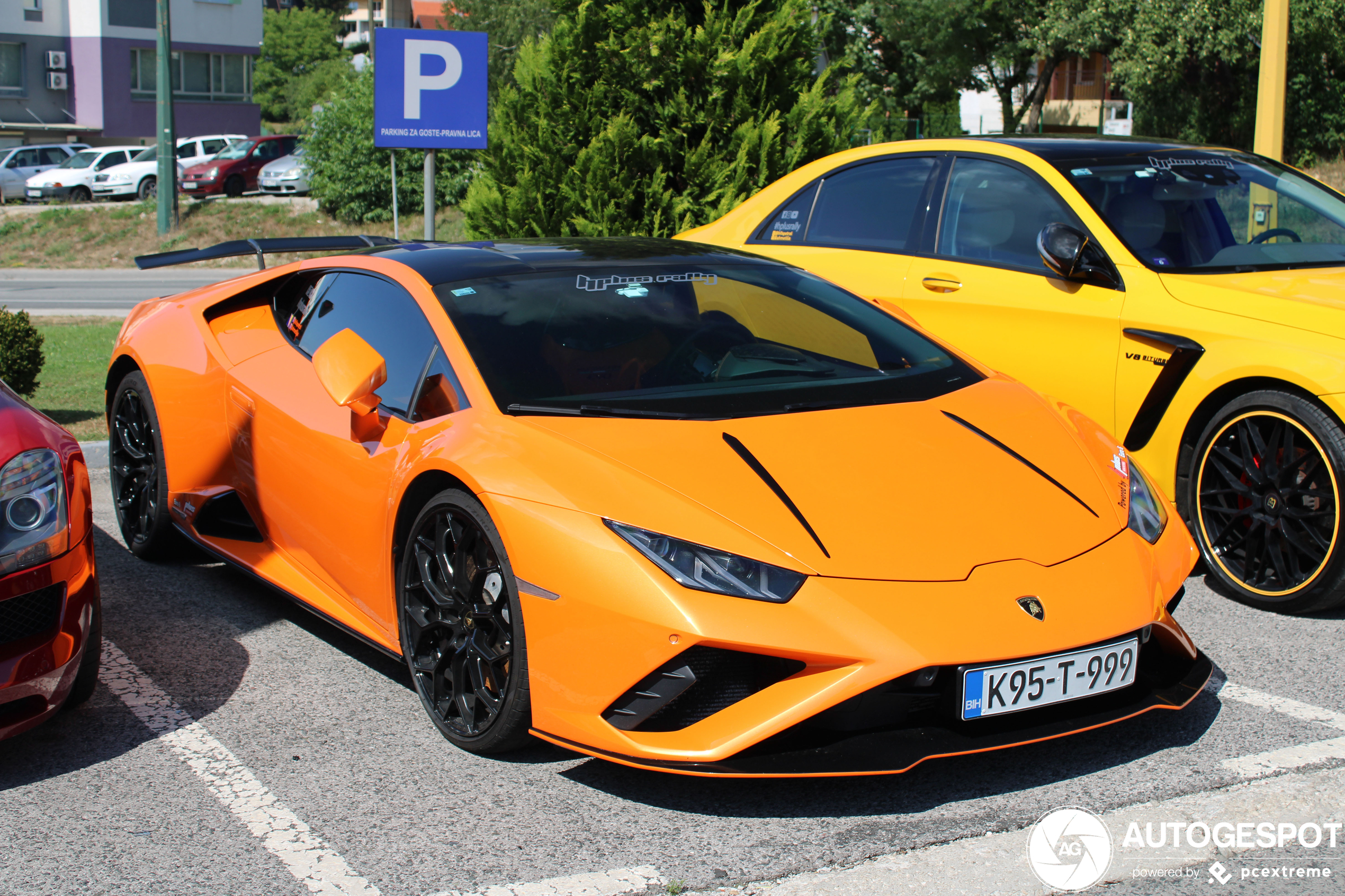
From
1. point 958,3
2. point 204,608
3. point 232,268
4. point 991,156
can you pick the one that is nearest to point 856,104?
point 991,156

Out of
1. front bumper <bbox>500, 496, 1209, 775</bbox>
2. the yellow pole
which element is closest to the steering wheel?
front bumper <bbox>500, 496, 1209, 775</bbox>

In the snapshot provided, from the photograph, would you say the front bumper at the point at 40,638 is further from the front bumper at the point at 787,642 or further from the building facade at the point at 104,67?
the building facade at the point at 104,67

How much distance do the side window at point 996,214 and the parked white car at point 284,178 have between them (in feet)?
92.4

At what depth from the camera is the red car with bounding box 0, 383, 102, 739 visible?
10.3ft

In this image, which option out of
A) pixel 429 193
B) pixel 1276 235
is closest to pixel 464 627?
pixel 1276 235

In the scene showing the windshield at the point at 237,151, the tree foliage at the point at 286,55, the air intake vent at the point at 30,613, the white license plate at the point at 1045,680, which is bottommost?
the air intake vent at the point at 30,613

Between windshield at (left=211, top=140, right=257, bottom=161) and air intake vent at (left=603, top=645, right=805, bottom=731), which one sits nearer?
air intake vent at (left=603, top=645, right=805, bottom=731)

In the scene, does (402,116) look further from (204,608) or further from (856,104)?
(204,608)

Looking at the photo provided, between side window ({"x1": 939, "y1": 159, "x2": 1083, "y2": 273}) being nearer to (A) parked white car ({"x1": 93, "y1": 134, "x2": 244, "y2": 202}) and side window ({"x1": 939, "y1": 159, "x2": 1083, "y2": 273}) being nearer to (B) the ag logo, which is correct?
(B) the ag logo

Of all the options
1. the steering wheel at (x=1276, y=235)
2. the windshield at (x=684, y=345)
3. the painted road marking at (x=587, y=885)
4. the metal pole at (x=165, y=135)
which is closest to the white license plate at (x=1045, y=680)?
the painted road marking at (x=587, y=885)

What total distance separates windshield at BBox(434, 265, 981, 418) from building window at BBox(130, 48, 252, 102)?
160 ft

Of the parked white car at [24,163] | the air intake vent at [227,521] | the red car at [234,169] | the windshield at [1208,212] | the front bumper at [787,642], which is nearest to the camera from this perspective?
the front bumper at [787,642]

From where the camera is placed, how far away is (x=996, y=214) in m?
5.48

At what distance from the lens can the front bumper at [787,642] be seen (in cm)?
273
